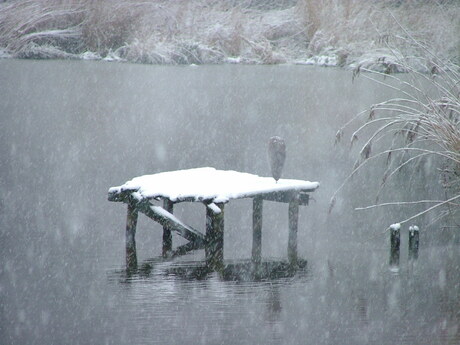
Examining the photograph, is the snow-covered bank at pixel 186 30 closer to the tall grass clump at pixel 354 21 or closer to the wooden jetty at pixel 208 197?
the tall grass clump at pixel 354 21

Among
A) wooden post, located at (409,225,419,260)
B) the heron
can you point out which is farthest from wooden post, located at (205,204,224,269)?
wooden post, located at (409,225,419,260)

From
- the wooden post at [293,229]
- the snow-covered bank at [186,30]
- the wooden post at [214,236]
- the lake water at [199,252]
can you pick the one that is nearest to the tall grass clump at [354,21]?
the snow-covered bank at [186,30]

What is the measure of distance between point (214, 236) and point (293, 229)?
1024 millimetres

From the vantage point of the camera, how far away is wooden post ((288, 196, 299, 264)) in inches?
297

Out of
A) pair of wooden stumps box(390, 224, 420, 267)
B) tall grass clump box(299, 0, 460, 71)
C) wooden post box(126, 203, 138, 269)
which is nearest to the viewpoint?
pair of wooden stumps box(390, 224, 420, 267)

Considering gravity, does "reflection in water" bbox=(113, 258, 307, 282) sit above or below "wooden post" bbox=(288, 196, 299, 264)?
below

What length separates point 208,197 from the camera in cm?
678

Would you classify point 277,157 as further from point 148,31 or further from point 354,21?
point 148,31

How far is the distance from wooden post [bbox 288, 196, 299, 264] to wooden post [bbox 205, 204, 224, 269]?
76 centimetres

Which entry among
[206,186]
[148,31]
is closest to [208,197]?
[206,186]

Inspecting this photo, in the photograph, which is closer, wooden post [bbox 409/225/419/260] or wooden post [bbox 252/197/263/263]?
wooden post [bbox 409/225/419/260]

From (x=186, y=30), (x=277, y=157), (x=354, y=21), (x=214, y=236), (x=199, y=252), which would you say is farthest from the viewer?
(x=186, y=30)

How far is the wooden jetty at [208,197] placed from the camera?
6867 mm

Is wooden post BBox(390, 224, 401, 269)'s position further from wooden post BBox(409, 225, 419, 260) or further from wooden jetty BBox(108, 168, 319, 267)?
wooden jetty BBox(108, 168, 319, 267)
